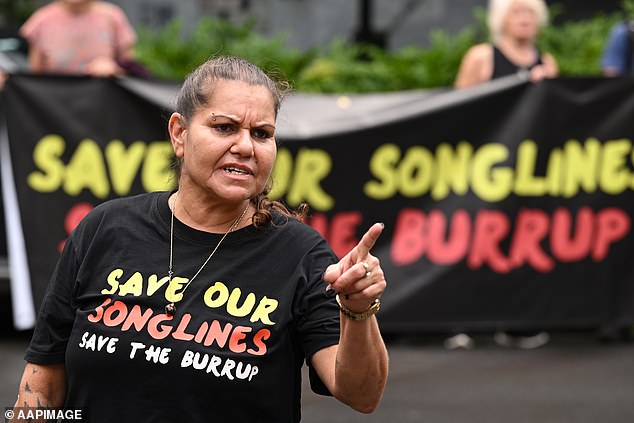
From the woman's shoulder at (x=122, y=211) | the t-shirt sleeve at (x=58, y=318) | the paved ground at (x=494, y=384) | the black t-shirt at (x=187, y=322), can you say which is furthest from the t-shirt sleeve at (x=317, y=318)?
the paved ground at (x=494, y=384)

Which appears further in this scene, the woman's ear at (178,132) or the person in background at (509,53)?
the person in background at (509,53)

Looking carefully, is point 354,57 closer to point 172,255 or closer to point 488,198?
point 488,198

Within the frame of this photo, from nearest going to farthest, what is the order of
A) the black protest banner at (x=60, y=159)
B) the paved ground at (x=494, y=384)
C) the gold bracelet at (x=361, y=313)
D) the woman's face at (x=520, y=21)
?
the gold bracelet at (x=361, y=313)
the paved ground at (x=494, y=384)
the black protest banner at (x=60, y=159)
the woman's face at (x=520, y=21)

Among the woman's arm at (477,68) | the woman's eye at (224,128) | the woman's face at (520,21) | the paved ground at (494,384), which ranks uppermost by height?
the woman's face at (520,21)

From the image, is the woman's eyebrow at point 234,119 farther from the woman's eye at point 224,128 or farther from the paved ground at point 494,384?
the paved ground at point 494,384

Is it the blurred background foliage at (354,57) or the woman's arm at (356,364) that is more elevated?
the blurred background foliage at (354,57)

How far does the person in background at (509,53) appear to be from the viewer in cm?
691

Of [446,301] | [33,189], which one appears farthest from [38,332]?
[446,301]

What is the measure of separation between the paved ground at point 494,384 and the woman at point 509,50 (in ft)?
5.41

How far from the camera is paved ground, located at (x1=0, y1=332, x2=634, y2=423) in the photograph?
219 inches

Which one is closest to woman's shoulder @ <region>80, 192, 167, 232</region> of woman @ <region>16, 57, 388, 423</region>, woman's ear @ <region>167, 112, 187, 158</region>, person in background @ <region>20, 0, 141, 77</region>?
woman @ <region>16, 57, 388, 423</region>

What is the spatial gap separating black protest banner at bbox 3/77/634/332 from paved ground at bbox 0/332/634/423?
211mm

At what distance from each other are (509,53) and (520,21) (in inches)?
8.7

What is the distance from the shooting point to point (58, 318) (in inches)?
109
